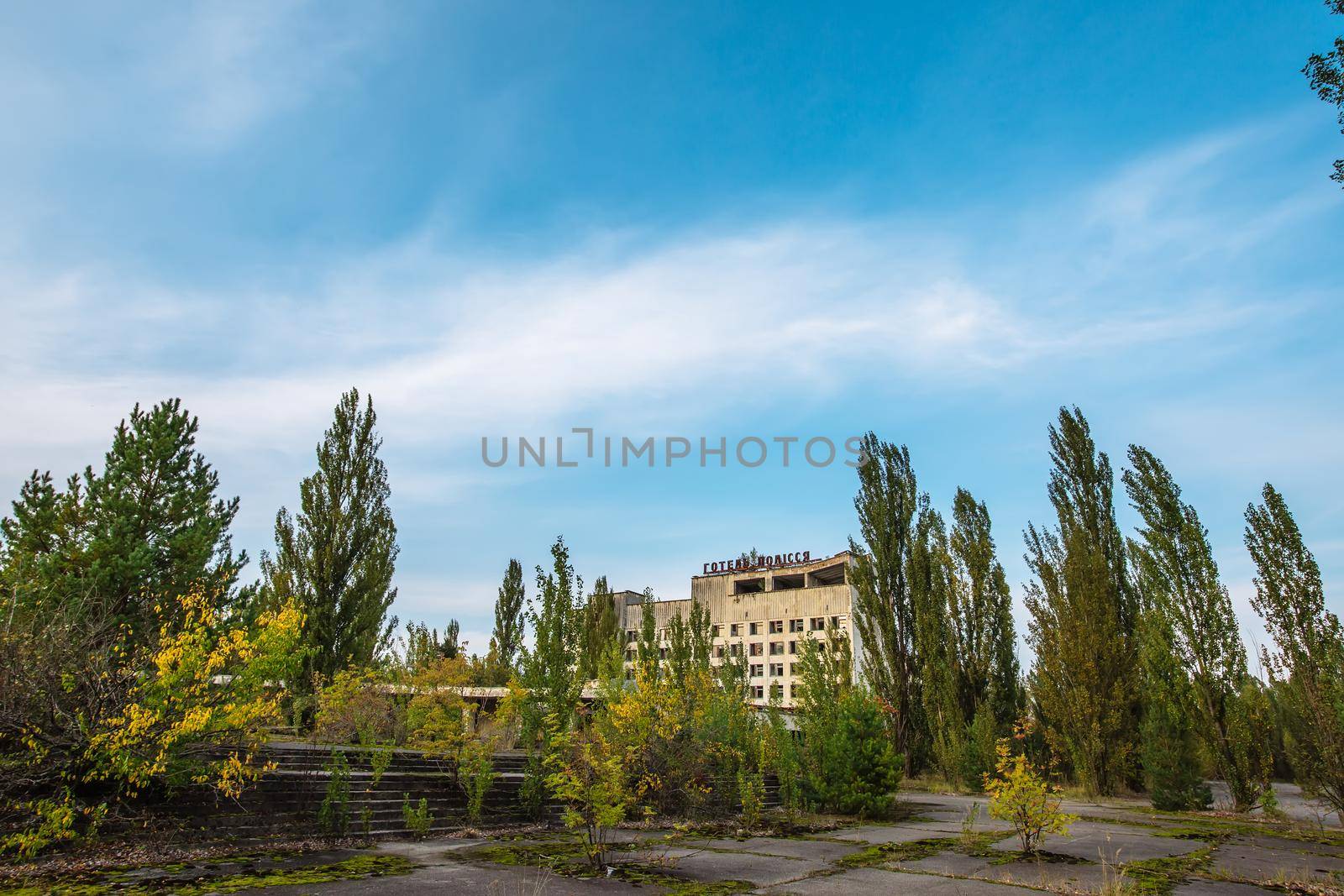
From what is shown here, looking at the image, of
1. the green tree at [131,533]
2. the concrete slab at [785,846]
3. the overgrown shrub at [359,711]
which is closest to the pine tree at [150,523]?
the green tree at [131,533]

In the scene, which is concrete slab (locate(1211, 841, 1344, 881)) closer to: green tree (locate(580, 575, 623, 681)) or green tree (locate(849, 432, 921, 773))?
green tree (locate(849, 432, 921, 773))

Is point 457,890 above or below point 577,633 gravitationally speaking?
below

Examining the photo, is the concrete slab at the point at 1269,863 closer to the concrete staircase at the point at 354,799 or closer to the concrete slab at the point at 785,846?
the concrete slab at the point at 785,846

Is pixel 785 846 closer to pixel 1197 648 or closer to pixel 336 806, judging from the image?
pixel 336 806

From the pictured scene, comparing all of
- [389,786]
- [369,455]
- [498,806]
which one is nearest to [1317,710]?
[498,806]

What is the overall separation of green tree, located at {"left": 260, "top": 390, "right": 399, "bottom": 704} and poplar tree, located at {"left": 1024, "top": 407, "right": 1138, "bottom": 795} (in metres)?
20.3

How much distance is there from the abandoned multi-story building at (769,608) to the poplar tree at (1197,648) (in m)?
35.7

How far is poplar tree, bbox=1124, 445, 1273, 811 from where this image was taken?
621 inches

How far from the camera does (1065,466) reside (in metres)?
23.2

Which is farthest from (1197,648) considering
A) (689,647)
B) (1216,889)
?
(689,647)

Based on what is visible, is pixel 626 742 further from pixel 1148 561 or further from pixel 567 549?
pixel 1148 561

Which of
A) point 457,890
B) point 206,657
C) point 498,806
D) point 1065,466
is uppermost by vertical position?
point 1065,466

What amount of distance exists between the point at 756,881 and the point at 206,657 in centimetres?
661

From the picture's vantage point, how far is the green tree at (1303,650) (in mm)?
12672
